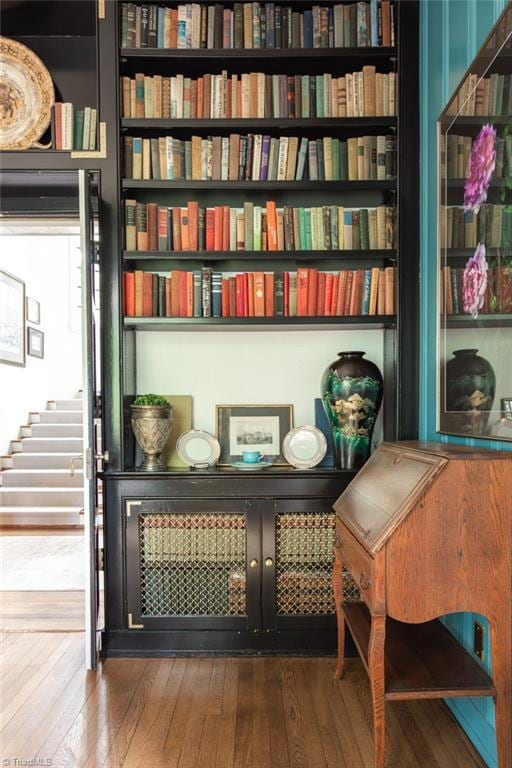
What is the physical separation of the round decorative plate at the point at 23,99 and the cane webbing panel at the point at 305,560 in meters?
2.20

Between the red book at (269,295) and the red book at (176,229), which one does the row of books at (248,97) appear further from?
the red book at (269,295)

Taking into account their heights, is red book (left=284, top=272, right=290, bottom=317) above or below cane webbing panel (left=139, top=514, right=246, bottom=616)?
above

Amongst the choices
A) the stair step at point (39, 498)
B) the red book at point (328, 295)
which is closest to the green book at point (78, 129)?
the red book at point (328, 295)

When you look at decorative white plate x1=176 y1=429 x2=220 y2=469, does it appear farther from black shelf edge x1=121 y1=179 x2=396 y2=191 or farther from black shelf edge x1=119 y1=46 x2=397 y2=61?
black shelf edge x1=119 y1=46 x2=397 y2=61

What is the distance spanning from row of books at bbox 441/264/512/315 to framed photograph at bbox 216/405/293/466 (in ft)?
3.47

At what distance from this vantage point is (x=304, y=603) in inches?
97.7

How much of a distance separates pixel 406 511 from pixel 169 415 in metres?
1.37

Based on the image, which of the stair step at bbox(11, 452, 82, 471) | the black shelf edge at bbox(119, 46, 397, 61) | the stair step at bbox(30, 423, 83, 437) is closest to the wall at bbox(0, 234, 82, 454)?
the stair step at bbox(30, 423, 83, 437)

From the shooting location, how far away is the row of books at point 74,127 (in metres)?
2.58

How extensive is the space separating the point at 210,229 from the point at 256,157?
0.40 metres

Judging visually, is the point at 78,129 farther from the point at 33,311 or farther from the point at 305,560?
the point at 33,311

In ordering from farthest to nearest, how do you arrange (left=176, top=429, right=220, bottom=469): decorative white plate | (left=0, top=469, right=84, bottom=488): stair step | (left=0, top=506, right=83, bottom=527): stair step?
(left=0, top=469, right=84, bottom=488): stair step
(left=0, top=506, right=83, bottom=527): stair step
(left=176, top=429, right=220, bottom=469): decorative white plate

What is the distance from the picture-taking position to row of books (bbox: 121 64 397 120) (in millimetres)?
2521

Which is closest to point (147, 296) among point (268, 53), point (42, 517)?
point (268, 53)
